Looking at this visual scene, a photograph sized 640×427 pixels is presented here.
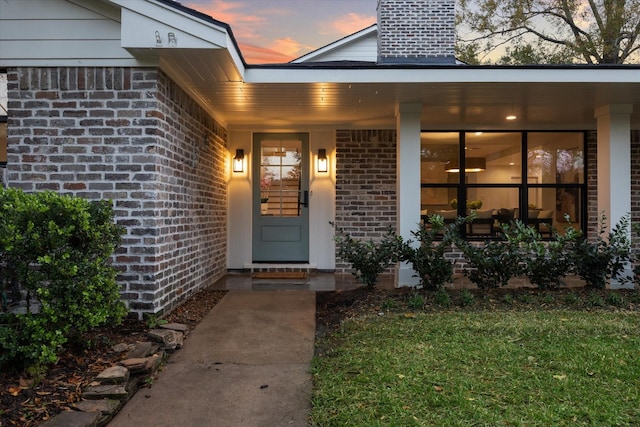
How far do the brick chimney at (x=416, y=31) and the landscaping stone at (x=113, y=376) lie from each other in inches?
229

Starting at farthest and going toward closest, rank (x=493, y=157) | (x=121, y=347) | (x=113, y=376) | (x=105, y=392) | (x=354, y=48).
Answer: (x=354, y=48) < (x=493, y=157) < (x=121, y=347) < (x=113, y=376) < (x=105, y=392)

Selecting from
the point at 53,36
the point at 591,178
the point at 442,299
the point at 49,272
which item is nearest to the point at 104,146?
the point at 53,36

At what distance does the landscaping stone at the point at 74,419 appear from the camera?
226 cm

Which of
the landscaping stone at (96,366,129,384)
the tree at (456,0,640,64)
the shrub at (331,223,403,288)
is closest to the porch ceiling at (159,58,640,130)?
the shrub at (331,223,403,288)

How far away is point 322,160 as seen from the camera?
293 inches

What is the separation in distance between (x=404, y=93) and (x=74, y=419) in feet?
15.2

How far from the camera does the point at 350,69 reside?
496 centimetres

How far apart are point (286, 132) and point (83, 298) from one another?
16.6 ft

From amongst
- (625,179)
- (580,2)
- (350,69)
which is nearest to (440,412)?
(350,69)

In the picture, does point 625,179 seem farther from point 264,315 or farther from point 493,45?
point 493,45

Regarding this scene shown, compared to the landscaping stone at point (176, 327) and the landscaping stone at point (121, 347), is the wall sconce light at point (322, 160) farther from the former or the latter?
the landscaping stone at point (121, 347)

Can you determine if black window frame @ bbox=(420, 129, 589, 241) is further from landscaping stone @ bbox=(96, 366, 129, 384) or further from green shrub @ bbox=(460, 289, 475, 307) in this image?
landscaping stone @ bbox=(96, 366, 129, 384)

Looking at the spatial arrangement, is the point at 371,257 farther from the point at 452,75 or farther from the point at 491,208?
the point at 491,208

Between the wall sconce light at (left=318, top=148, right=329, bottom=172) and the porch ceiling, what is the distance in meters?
0.50
